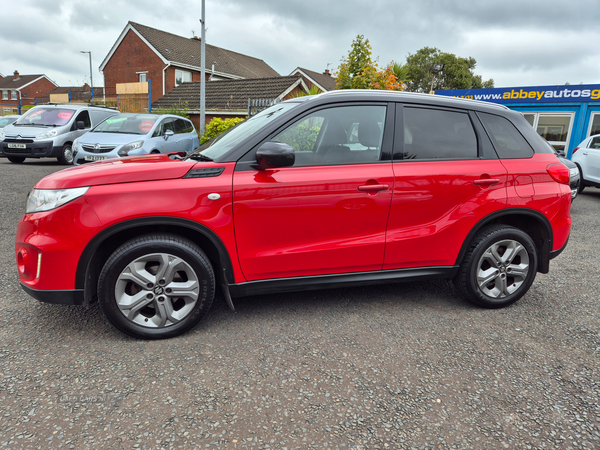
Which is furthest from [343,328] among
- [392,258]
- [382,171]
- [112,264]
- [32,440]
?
[32,440]

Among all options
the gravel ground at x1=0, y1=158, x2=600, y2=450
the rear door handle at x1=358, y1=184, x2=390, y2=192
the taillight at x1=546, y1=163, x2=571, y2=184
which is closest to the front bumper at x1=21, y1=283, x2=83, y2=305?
the gravel ground at x1=0, y1=158, x2=600, y2=450

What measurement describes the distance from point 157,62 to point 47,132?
2521 cm

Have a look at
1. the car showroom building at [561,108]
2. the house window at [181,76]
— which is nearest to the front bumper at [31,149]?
the car showroom building at [561,108]

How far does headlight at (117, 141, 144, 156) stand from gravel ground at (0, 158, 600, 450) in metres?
6.38

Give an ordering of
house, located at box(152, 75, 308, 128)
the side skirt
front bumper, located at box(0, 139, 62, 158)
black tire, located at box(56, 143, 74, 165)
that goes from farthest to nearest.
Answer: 1. house, located at box(152, 75, 308, 128)
2. black tire, located at box(56, 143, 74, 165)
3. front bumper, located at box(0, 139, 62, 158)
4. the side skirt

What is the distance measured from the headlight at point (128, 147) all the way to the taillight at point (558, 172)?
8.68m

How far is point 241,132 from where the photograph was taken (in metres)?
3.46

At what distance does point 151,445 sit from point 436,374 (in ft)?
5.58

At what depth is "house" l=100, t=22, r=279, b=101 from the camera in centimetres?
3541

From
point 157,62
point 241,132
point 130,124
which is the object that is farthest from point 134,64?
point 241,132

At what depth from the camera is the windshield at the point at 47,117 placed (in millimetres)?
13539

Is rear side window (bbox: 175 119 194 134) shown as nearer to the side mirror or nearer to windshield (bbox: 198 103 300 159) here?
windshield (bbox: 198 103 300 159)

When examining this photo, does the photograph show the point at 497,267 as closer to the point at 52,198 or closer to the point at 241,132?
the point at 241,132

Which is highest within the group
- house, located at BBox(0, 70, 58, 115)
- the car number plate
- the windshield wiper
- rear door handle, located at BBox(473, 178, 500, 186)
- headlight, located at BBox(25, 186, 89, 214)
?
house, located at BBox(0, 70, 58, 115)
